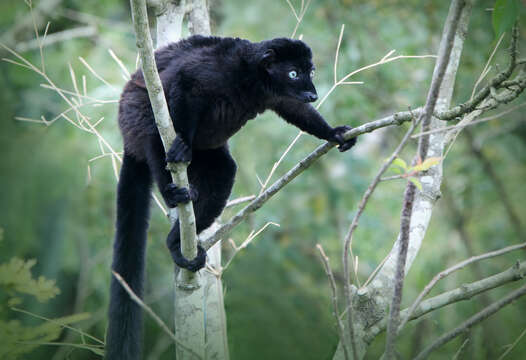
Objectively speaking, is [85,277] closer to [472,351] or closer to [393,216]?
[472,351]

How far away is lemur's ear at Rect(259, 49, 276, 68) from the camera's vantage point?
347 cm

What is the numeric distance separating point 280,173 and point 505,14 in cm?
496

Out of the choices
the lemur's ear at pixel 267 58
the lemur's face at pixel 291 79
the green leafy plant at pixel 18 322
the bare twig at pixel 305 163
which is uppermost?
the lemur's ear at pixel 267 58

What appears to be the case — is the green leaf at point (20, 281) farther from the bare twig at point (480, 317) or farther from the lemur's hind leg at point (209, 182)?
the bare twig at point (480, 317)

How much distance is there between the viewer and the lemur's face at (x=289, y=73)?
3506 mm

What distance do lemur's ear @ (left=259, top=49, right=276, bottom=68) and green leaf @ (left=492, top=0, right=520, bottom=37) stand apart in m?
1.78

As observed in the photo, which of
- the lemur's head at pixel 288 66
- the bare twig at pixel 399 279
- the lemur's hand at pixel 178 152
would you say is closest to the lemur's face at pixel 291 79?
the lemur's head at pixel 288 66

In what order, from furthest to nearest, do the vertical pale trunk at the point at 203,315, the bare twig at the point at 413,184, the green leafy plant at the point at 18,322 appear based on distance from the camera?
the vertical pale trunk at the point at 203,315, the green leafy plant at the point at 18,322, the bare twig at the point at 413,184

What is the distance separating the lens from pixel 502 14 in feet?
6.33

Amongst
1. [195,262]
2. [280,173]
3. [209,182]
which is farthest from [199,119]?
[280,173]

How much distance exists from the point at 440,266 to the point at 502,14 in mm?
5051

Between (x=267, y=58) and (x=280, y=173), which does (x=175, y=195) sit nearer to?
(x=267, y=58)

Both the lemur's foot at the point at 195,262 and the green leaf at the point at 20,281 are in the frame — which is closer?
the green leaf at the point at 20,281

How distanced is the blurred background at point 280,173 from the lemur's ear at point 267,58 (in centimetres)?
141
